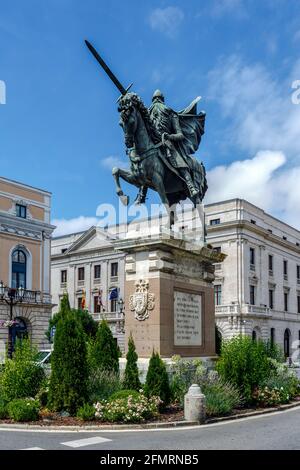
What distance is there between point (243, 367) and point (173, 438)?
5357 mm

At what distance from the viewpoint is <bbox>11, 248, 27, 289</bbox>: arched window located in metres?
51.9

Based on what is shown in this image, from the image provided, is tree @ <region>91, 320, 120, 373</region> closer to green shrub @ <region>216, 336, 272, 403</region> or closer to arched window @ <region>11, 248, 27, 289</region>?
green shrub @ <region>216, 336, 272, 403</region>

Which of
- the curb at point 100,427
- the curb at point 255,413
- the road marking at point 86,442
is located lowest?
the curb at point 255,413

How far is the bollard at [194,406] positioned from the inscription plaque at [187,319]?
136 inches

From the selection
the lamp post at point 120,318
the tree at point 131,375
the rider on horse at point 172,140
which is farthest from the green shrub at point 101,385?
the lamp post at point 120,318

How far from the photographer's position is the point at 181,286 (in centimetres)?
1722

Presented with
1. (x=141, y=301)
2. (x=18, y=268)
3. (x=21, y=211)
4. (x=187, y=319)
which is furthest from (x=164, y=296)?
(x=21, y=211)

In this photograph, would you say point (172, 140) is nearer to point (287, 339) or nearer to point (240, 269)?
point (240, 269)

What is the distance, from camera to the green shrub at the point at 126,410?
12711mm

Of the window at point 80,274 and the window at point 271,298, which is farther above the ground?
the window at point 80,274

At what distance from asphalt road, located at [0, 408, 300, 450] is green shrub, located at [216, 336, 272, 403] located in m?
2.84

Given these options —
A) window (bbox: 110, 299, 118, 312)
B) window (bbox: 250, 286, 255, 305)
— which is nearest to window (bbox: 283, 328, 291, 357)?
window (bbox: 250, 286, 255, 305)

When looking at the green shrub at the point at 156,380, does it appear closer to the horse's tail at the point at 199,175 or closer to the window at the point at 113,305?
the horse's tail at the point at 199,175
